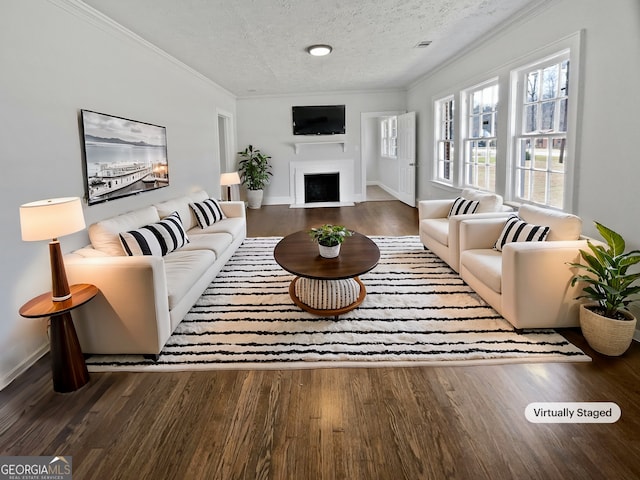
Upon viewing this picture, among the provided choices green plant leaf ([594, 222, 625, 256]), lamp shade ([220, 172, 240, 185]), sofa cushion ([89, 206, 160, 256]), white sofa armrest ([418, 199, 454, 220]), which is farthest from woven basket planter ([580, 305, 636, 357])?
A: lamp shade ([220, 172, 240, 185])

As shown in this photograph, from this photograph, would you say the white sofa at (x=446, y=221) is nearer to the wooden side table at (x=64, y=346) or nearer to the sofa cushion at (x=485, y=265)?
the sofa cushion at (x=485, y=265)

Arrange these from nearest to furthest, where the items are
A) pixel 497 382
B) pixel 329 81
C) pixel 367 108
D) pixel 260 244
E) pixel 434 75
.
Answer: pixel 497 382
pixel 260 244
pixel 434 75
pixel 329 81
pixel 367 108

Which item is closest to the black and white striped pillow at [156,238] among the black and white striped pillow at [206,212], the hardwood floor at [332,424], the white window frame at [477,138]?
the black and white striped pillow at [206,212]

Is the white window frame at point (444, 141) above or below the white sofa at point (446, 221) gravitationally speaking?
above

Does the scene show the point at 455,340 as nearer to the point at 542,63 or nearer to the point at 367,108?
the point at 542,63

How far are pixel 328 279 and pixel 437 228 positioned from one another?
2.13 meters

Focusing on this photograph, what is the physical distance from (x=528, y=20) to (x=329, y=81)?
4316 millimetres

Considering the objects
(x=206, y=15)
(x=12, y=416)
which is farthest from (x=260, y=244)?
(x=12, y=416)

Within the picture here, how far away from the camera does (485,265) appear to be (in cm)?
325

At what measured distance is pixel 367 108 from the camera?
923 centimetres

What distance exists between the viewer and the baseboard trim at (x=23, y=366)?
2.39 metres

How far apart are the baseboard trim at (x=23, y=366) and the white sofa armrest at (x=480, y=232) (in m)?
3.48

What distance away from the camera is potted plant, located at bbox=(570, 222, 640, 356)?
8.04ft

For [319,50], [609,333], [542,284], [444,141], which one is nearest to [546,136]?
[542,284]
